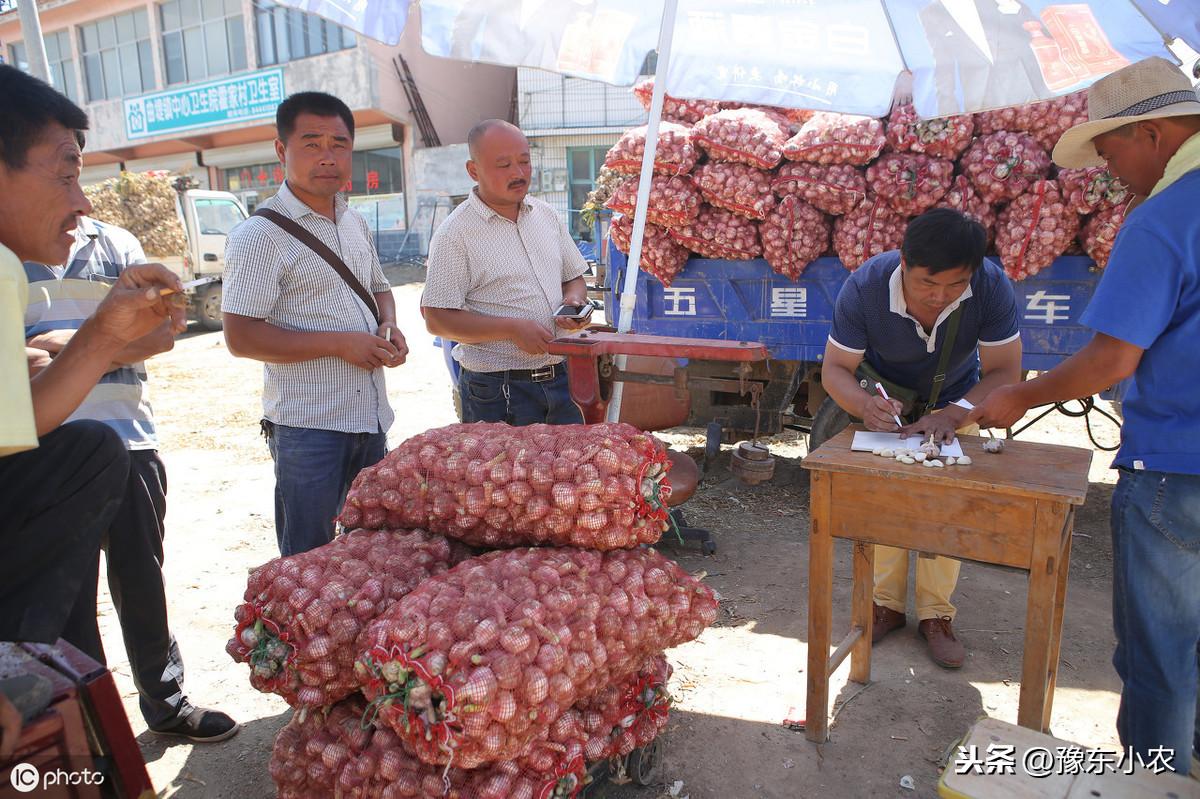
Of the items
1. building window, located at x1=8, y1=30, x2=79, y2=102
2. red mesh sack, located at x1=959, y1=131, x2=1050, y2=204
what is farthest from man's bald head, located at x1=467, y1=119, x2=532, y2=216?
building window, located at x1=8, y1=30, x2=79, y2=102

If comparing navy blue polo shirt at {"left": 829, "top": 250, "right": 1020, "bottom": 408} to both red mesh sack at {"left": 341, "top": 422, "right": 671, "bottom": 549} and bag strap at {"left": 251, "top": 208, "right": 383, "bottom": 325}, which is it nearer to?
red mesh sack at {"left": 341, "top": 422, "right": 671, "bottom": 549}

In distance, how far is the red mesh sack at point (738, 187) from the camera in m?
4.15

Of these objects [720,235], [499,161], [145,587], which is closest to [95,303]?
[145,587]

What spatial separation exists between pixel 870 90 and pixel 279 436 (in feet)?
9.26

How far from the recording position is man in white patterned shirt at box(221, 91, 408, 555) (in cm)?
238

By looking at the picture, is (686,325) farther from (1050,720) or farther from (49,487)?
(49,487)

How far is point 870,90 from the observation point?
3277 millimetres

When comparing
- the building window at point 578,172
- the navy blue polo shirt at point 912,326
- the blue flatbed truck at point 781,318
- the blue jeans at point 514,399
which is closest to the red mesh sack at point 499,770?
the blue jeans at point 514,399

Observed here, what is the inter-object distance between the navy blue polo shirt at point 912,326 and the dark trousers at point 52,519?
8.11 feet

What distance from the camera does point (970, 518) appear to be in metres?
2.22

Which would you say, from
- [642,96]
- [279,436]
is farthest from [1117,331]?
[642,96]

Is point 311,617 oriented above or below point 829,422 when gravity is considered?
above

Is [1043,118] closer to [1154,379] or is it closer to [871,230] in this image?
[871,230]

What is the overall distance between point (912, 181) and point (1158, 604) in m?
2.57
